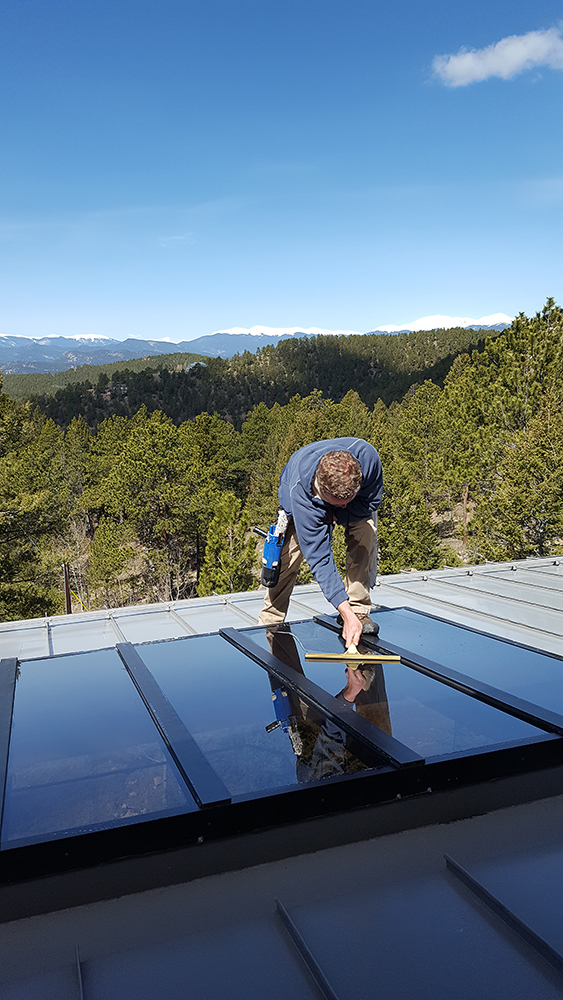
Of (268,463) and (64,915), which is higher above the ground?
(64,915)

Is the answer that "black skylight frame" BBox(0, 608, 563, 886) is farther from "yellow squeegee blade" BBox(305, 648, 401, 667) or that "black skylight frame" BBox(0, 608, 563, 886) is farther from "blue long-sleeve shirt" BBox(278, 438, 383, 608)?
"blue long-sleeve shirt" BBox(278, 438, 383, 608)

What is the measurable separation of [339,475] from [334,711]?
58.5 inches

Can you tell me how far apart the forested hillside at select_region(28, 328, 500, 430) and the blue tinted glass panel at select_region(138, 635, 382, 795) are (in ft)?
265

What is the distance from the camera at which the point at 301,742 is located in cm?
289

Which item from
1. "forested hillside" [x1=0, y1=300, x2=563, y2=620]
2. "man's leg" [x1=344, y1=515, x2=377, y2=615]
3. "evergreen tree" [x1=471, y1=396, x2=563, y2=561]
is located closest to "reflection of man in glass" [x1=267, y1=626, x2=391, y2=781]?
"man's leg" [x1=344, y1=515, x2=377, y2=615]

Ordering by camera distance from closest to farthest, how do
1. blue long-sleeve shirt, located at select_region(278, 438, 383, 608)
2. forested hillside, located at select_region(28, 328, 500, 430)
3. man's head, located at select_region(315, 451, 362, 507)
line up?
man's head, located at select_region(315, 451, 362, 507)
blue long-sleeve shirt, located at select_region(278, 438, 383, 608)
forested hillside, located at select_region(28, 328, 500, 430)

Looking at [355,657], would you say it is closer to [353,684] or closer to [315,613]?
[353,684]

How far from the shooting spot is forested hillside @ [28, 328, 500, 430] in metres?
93.8

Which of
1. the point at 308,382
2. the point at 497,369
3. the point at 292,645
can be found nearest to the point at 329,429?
the point at 497,369

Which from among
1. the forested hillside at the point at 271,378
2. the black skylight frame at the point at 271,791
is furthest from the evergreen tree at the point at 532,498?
the forested hillside at the point at 271,378

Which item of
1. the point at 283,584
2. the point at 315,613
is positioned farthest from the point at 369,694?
the point at 315,613

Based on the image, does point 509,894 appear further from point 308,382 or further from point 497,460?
point 308,382

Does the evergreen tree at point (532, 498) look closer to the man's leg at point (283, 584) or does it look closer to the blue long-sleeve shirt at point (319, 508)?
the man's leg at point (283, 584)

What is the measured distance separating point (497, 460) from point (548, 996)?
2924 cm
